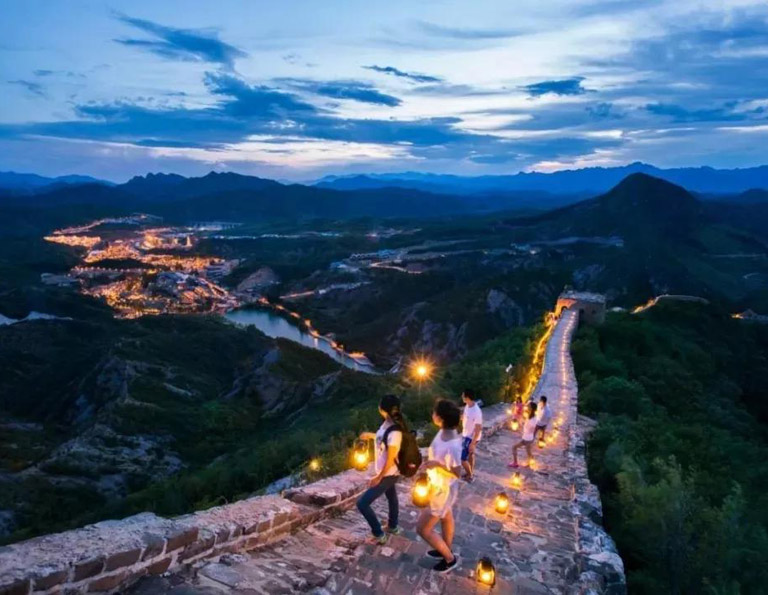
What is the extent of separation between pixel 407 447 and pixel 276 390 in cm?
3743

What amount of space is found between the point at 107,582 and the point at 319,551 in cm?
237

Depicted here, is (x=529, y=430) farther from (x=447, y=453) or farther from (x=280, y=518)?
(x=280, y=518)

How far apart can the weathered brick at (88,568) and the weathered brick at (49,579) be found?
9 centimetres

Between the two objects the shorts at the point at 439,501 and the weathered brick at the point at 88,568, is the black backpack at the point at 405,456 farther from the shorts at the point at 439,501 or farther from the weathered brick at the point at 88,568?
the weathered brick at the point at 88,568

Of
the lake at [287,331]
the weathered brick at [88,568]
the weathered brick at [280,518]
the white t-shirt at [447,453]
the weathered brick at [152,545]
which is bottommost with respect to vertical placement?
the lake at [287,331]

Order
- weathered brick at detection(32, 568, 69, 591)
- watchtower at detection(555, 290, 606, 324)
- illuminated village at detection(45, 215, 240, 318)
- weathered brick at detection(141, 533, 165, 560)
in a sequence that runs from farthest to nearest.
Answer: illuminated village at detection(45, 215, 240, 318)
watchtower at detection(555, 290, 606, 324)
weathered brick at detection(141, 533, 165, 560)
weathered brick at detection(32, 568, 69, 591)

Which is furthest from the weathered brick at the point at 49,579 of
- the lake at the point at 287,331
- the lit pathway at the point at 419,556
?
the lake at the point at 287,331

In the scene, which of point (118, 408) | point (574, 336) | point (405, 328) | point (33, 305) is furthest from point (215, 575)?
point (33, 305)

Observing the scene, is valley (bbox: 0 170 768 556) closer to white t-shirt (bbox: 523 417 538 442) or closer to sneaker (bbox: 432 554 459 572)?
white t-shirt (bbox: 523 417 538 442)

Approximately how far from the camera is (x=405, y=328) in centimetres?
7662

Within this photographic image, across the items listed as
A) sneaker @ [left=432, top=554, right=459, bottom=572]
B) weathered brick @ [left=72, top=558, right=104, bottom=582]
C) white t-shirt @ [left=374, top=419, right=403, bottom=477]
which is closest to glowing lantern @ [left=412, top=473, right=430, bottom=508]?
white t-shirt @ [left=374, top=419, right=403, bottom=477]

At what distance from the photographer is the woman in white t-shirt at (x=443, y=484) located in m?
5.90

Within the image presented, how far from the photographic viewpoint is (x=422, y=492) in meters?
6.06

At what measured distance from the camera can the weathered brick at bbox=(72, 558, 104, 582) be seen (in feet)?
14.5
